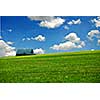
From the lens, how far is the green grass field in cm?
745

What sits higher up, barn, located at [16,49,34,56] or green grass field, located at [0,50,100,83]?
barn, located at [16,49,34,56]

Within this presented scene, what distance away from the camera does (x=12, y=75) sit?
7.55 metres

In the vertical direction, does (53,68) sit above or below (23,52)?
below

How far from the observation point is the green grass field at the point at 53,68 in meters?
7.45

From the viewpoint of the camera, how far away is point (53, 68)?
7543mm

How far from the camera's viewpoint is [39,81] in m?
7.48

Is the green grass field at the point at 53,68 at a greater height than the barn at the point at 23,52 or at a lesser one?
lesser
